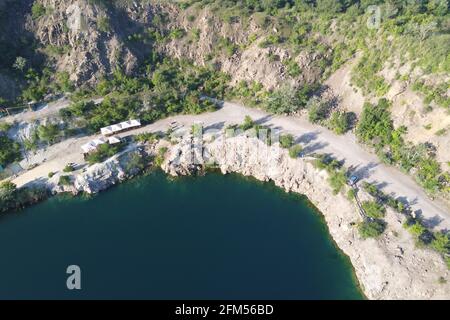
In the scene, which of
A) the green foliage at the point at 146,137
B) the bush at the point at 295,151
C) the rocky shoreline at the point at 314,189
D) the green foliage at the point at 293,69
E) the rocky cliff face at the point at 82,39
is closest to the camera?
the rocky shoreline at the point at 314,189

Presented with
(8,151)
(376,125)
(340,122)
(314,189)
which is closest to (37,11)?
(8,151)

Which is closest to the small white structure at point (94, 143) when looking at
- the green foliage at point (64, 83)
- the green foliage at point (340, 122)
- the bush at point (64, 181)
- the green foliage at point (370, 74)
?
the bush at point (64, 181)

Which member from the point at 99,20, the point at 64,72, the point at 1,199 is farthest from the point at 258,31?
the point at 1,199

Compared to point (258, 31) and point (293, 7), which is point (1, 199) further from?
point (293, 7)

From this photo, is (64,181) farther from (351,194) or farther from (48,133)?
(351,194)

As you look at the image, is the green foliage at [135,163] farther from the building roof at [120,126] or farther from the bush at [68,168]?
the bush at [68,168]

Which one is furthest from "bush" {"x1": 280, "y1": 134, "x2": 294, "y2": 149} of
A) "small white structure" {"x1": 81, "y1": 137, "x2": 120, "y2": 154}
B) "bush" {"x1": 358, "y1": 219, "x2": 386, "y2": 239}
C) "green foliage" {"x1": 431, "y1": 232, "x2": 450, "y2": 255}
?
"small white structure" {"x1": 81, "y1": 137, "x2": 120, "y2": 154}
